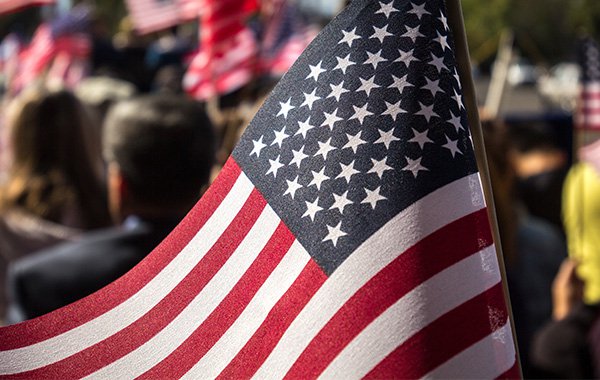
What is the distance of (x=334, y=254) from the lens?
1.77 metres

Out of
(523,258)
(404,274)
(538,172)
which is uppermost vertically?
(404,274)

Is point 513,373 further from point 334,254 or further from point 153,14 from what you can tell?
point 153,14

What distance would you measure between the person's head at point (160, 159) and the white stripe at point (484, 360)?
1.61m

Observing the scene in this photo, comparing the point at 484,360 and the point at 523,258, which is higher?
the point at 484,360

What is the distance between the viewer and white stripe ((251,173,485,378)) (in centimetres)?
172

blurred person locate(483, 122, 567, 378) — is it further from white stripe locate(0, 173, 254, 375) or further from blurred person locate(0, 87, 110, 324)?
white stripe locate(0, 173, 254, 375)

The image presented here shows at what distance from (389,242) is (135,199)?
5.25 feet

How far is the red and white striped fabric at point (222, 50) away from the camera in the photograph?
6633mm

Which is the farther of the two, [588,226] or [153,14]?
[153,14]

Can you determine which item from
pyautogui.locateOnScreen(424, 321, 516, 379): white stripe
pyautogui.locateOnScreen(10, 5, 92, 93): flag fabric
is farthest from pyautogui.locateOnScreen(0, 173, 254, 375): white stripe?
pyautogui.locateOnScreen(10, 5, 92, 93): flag fabric

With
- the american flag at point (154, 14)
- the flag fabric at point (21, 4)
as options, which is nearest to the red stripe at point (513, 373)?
the flag fabric at point (21, 4)

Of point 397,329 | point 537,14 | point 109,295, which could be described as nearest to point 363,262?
point 397,329

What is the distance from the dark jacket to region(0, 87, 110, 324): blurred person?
2.52 feet

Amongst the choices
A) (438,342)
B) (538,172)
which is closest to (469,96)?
(438,342)
